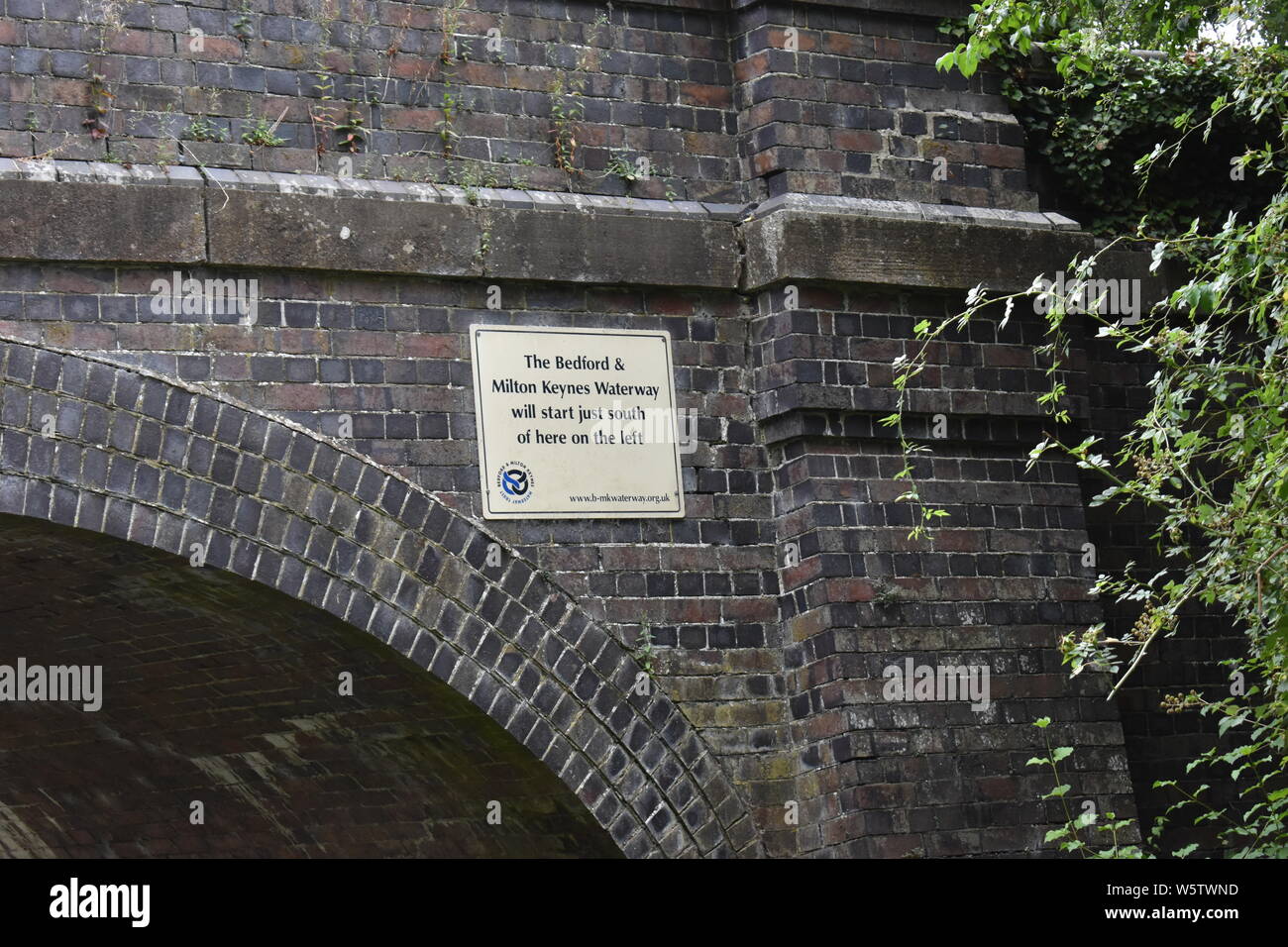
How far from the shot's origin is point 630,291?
23.1 feet

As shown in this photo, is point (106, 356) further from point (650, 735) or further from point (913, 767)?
point (913, 767)

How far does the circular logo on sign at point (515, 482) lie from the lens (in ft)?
21.9

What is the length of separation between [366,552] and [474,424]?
630 millimetres

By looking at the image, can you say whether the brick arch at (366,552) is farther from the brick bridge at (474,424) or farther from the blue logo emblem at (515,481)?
the blue logo emblem at (515,481)

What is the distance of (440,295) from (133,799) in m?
3.78

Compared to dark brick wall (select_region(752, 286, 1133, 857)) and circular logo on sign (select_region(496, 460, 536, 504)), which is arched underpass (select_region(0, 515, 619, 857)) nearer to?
circular logo on sign (select_region(496, 460, 536, 504))

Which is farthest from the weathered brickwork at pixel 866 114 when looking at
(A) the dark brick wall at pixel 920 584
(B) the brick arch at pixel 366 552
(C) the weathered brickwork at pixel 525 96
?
(B) the brick arch at pixel 366 552

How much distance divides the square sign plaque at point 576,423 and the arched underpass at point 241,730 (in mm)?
810

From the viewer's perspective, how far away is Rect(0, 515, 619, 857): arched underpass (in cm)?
666

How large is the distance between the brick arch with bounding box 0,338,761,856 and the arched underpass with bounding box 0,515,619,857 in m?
0.12

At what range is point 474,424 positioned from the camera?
21.9ft
